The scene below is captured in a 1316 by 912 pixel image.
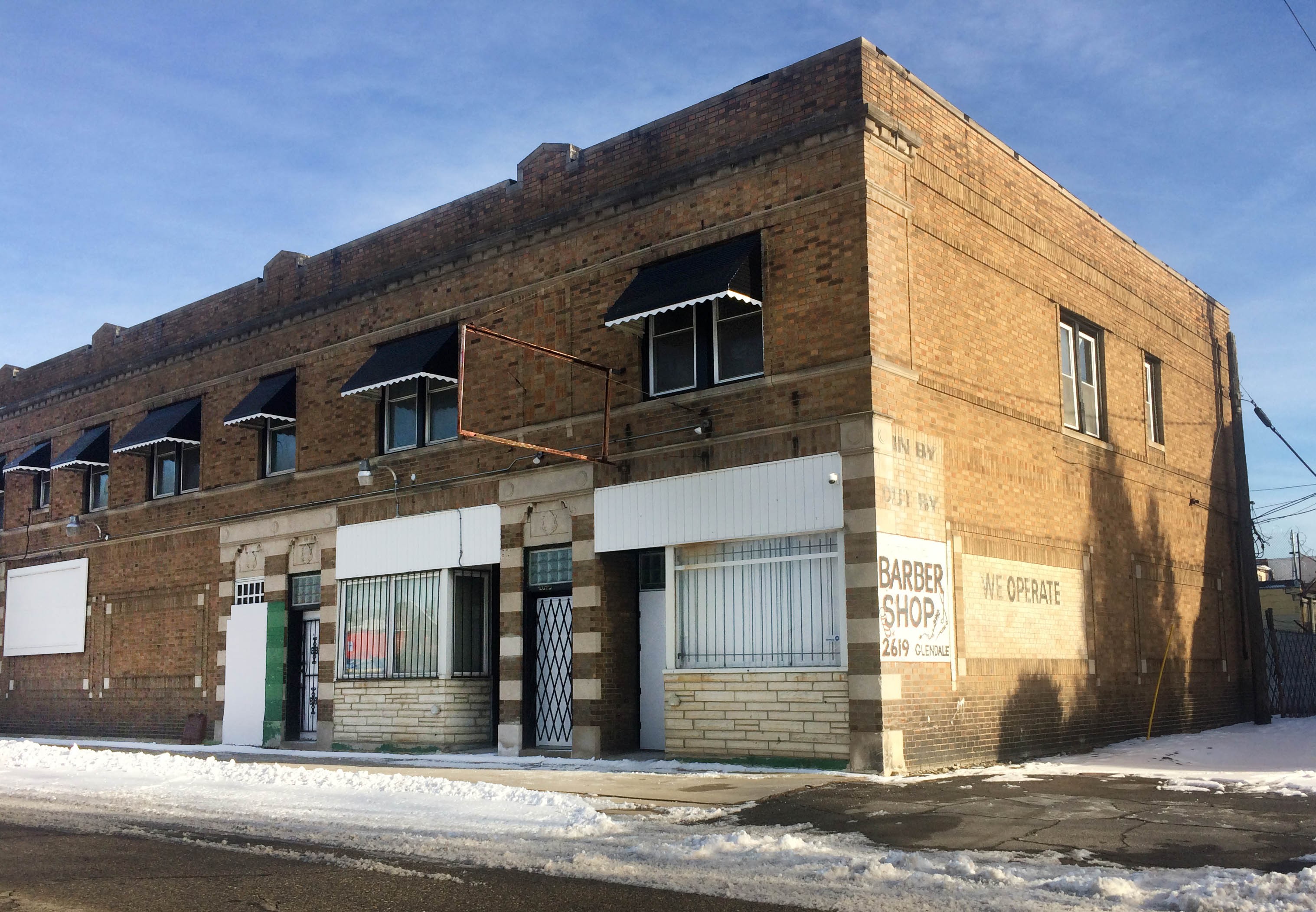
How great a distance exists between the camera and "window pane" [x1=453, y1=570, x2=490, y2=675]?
62.3 feet

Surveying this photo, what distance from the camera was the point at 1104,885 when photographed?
7215 millimetres

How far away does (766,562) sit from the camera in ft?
49.7

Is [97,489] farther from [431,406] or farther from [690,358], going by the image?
[690,358]

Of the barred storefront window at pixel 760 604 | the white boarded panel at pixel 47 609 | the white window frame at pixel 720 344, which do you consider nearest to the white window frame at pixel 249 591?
the white boarded panel at pixel 47 609

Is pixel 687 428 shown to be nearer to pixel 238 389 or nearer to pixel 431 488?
pixel 431 488

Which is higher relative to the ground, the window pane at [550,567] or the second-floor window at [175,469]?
the second-floor window at [175,469]

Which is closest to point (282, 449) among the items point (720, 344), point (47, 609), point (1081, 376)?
point (47, 609)

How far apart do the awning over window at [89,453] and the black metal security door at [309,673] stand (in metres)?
7.71

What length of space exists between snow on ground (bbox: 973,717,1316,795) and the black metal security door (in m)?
12.1

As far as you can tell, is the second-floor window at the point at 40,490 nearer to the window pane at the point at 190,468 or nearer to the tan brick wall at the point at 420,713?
the window pane at the point at 190,468

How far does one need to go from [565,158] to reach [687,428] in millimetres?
4901

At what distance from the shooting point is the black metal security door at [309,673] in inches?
846

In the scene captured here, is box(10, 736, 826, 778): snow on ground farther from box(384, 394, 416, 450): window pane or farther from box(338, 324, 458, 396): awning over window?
box(338, 324, 458, 396): awning over window

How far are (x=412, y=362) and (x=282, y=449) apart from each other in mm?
5011
